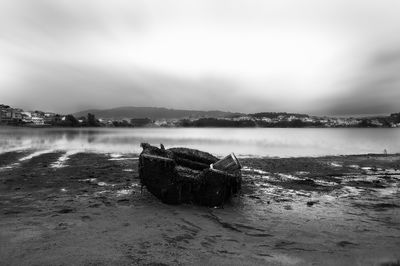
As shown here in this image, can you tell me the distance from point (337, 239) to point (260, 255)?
2.30 meters

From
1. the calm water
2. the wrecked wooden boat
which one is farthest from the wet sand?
the calm water

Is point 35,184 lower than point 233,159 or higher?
lower

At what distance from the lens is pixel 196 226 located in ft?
27.4

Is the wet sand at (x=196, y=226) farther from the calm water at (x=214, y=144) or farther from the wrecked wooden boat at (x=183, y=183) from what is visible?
the calm water at (x=214, y=144)

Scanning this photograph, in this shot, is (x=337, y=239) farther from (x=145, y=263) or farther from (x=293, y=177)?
(x=293, y=177)

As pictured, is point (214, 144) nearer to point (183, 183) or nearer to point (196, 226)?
point (183, 183)

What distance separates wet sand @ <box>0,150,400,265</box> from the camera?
6.27 m

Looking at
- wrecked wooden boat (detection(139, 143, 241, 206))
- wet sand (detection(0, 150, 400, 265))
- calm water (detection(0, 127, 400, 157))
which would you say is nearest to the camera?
wet sand (detection(0, 150, 400, 265))

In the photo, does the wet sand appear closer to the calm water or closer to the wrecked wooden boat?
the wrecked wooden boat

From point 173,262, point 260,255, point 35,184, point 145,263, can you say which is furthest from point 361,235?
point 35,184

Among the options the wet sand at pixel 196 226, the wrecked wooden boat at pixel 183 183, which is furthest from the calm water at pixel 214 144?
the wrecked wooden boat at pixel 183 183

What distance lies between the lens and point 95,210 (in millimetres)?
9477

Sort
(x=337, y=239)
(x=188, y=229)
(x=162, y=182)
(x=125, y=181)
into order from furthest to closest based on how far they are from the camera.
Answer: (x=125, y=181)
(x=162, y=182)
(x=188, y=229)
(x=337, y=239)

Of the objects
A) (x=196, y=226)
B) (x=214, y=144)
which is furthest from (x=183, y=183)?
(x=214, y=144)
